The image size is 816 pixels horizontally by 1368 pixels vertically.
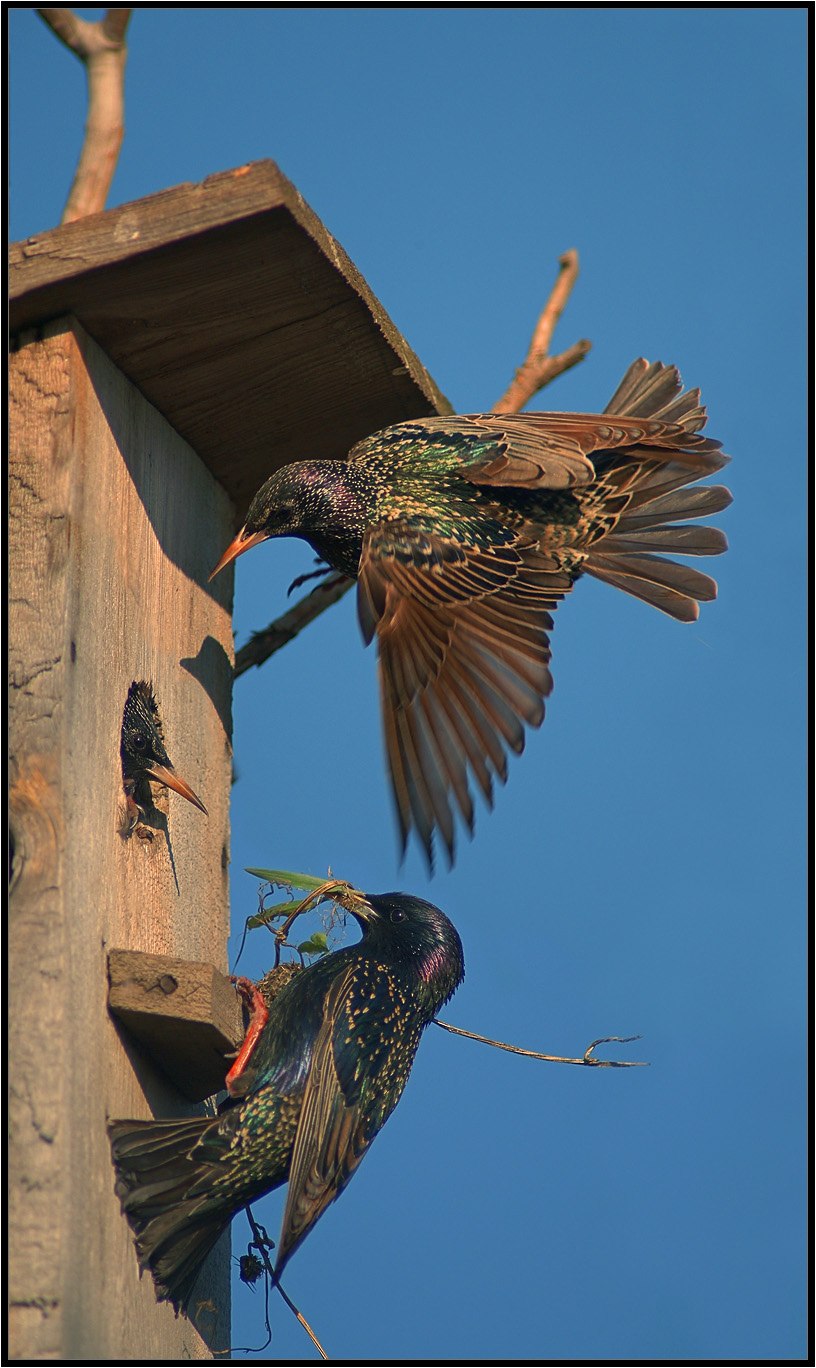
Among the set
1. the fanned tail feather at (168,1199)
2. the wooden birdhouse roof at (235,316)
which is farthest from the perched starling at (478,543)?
the fanned tail feather at (168,1199)

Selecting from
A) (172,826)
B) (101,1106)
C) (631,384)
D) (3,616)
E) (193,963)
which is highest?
(631,384)

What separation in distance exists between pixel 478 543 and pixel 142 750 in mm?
686

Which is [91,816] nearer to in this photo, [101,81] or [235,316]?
[235,316]

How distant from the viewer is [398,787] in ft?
9.04

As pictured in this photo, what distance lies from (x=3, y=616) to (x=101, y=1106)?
766mm

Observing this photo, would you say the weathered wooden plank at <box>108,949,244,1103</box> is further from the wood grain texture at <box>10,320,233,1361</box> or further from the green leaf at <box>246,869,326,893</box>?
the green leaf at <box>246,869,326,893</box>

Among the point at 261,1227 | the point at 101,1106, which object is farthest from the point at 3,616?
the point at 261,1227

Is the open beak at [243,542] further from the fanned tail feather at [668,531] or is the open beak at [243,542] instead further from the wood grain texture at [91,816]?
the fanned tail feather at [668,531]

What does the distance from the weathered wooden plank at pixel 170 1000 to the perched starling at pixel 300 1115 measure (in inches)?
5.6

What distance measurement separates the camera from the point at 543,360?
4.32 meters

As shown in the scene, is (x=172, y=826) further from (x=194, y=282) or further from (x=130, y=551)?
(x=194, y=282)

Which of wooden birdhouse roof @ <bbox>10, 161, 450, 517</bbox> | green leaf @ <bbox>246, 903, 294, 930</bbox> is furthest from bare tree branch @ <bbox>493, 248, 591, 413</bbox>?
green leaf @ <bbox>246, 903, 294, 930</bbox>

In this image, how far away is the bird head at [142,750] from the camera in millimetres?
2912

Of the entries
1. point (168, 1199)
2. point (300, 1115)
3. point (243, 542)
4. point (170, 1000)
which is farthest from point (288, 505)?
point (168, 1199)
